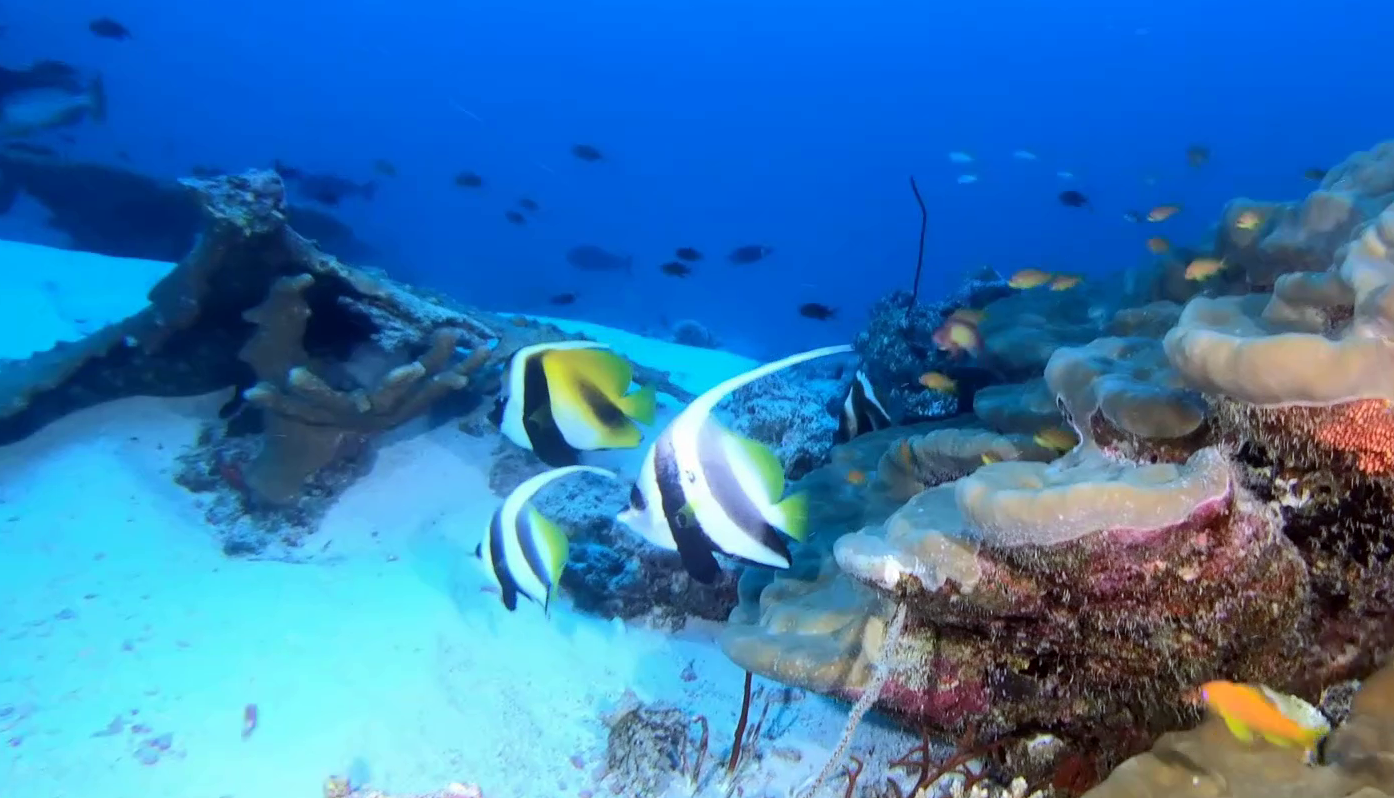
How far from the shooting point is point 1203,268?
10.8 feet

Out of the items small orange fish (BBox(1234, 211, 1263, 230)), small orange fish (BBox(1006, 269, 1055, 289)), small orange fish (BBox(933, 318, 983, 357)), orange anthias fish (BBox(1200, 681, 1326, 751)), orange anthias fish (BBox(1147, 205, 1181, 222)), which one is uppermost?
small orange fish (BBox(1234, 211, 1263, 230))

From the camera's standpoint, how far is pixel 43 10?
42.9 m

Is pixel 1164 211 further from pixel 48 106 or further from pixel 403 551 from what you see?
pixel 48 106

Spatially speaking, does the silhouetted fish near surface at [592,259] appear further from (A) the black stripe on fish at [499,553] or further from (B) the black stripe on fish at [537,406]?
(A) the black stripe on fish at [499,553]

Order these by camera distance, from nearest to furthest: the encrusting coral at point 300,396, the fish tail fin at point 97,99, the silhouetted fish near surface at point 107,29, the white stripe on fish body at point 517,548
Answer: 1. the white stripe on fish body at point 517,548
2. the encrusting coral at point 300,396
3. the silhouetted fish near surface at point 107,29
4. the fish tail fin at point 97,99

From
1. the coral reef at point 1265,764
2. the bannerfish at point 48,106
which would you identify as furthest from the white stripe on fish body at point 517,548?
the bannerfish at point 48,106

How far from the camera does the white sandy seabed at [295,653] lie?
2736 millimetres

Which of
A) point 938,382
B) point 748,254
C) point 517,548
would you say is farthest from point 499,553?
point 748,254

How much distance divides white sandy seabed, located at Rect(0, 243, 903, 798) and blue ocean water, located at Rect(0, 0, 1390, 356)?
4536 cm

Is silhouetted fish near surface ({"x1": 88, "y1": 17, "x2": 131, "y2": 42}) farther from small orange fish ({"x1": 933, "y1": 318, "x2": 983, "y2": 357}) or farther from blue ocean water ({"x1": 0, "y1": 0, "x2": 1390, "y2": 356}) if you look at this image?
blue ocean water ({"x1": 0, "y1": 0, "x2": 1390, "y2": 356})

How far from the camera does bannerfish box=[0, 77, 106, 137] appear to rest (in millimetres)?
13531

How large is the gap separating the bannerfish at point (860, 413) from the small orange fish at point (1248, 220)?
2.01 metres

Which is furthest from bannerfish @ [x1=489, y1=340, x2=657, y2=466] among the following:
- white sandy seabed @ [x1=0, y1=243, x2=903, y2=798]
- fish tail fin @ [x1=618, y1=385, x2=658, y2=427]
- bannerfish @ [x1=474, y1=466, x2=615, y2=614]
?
white sandy seabed @ [x1=0, y1=243, x2=903, y2=798]

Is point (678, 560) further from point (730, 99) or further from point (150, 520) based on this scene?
point (730, 99)
